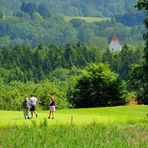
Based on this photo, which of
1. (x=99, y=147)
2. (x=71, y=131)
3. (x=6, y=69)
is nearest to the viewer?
(x=99, y=147)

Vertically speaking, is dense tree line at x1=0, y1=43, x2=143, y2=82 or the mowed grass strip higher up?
the mowed grass strip

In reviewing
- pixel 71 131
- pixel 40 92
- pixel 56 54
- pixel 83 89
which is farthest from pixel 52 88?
pixel 56 54

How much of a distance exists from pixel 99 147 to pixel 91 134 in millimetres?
4691

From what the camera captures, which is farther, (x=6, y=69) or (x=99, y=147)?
(x=6, y=69)

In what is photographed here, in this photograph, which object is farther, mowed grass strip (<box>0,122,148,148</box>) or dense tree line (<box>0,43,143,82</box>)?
dense tree line (<box>0,43,143,82</box>)

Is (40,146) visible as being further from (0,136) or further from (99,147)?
(0,136)

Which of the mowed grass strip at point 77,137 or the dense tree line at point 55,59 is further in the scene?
the dense tree line at point 55,59

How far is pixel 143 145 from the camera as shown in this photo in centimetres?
2364

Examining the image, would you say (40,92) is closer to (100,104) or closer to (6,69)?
(100,104)

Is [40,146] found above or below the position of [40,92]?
above

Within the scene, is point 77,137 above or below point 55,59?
above

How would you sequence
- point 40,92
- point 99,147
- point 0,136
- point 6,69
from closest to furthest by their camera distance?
point 99,147
point 0,136
point 40,92
point 6,69

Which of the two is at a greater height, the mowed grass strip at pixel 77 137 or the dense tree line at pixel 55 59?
the mowed grass strip at pixel 77 137

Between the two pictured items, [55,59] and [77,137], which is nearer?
[77,137]
